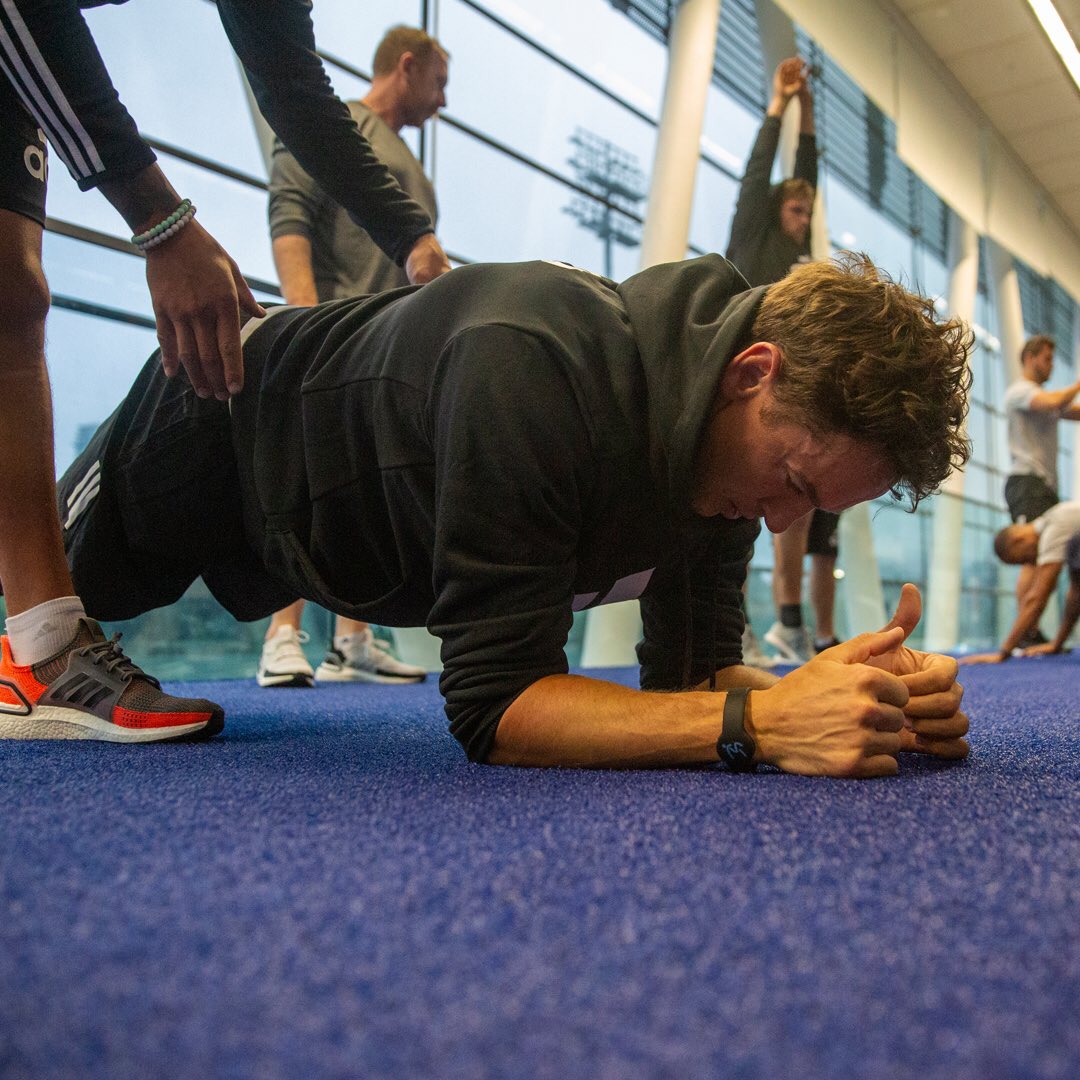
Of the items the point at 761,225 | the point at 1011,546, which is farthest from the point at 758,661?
the point at 761,225

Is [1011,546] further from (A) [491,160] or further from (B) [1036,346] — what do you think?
(A) [491,160]

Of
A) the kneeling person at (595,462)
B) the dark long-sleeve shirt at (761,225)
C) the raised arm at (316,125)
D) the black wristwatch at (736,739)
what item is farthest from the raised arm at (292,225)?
the black wristwatch at (736,739)

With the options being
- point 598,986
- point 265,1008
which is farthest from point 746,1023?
point 265,1008

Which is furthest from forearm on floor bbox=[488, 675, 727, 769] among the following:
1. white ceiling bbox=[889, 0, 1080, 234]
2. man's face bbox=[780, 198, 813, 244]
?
white ceiling bbox=[889, 0, 1080, 234]

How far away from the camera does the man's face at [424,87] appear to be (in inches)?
91.2

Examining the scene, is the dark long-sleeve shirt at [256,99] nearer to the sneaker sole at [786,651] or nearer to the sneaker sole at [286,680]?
the sneaker sole at [286,680]

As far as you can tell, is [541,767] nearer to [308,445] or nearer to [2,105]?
[308,445]

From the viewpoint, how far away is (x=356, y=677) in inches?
99.5

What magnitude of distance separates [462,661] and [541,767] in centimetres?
14

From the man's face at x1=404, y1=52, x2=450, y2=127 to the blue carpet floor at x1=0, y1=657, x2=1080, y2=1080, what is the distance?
199 cm

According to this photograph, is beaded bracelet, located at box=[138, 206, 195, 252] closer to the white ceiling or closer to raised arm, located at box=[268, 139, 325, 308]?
raised arm, located at box=[268, 139, 325, 308]

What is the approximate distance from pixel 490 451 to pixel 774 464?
0.30 meters

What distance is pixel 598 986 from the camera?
0.41 meters

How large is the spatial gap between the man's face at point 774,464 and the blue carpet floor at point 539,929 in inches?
11.6
